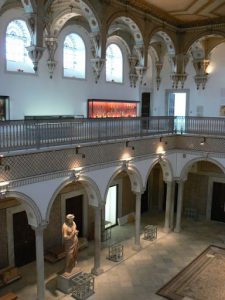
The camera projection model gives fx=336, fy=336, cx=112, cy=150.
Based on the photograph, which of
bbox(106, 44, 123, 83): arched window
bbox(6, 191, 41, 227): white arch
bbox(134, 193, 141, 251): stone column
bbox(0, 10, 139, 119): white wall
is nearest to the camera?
bbox(6, 191, 41, 227): white arch

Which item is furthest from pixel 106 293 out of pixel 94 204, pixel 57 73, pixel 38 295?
pixel 57 73

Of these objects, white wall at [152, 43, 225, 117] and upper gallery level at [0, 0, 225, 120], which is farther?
white wall at [152, 43, 225, 117]

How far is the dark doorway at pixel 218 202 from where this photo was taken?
685 inches

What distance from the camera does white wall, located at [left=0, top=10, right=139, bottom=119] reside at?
40.1ft

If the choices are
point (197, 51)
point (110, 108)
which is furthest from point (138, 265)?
point (197, 51)

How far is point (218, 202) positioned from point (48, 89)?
10.4 meters

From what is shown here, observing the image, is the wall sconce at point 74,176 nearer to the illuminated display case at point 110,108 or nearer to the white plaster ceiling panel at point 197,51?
the illuminated display case at point 110,108

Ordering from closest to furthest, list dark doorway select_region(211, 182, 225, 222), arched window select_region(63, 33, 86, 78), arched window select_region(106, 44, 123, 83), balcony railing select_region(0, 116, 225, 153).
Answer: balcony railing select_region(0, 116, 225, 153)
arched window select_region(63, 33, 86, 78)
arched window select_region(106, 44, 123, 83)
dark doorway select_region(211, 182, 225, 222)

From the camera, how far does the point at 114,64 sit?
55.8 feet

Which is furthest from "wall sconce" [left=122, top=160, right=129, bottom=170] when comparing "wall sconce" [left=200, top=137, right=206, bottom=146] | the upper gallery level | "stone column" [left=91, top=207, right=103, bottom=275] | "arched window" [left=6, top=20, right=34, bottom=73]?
"arched window" [left=6, top=20, right=34, bottom=73]

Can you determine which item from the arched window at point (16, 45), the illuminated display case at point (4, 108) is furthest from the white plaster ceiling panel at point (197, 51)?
the illuminated display case at point (4, 108)

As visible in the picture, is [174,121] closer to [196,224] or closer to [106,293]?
[196,224]

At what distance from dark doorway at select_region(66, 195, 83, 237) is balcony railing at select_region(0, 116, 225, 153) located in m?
3.72

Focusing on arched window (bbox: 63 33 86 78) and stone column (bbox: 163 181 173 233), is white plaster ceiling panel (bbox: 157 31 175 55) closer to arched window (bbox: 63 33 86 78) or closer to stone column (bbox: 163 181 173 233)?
arched window (bbox: 63 33 86 78)
